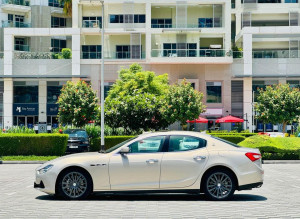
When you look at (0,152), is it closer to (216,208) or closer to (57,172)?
(57,172)

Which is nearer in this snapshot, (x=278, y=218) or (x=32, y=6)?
(x=278, y=218)

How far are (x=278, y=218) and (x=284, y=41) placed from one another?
51.2 metres

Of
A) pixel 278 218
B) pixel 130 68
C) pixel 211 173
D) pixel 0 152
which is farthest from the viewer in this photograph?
pixel 130 68

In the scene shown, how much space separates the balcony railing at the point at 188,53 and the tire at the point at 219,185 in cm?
4452

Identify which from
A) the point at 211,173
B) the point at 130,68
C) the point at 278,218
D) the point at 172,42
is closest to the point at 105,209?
the point at 211,173

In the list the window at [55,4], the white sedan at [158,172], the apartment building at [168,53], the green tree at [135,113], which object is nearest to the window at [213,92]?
the apartment building at [168,53]

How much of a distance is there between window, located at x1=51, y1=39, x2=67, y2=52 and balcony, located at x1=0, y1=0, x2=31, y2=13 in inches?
184

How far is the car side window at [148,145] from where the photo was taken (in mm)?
11797

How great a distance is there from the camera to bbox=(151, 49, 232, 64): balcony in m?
55.5

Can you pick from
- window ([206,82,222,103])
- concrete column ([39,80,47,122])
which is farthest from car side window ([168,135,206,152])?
A: concrete column ([39,80,47,122])

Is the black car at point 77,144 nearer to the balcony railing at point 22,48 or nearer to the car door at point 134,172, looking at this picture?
the car door at point 134,172

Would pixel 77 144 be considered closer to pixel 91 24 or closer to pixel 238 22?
pixel 91 24

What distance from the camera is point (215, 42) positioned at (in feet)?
192

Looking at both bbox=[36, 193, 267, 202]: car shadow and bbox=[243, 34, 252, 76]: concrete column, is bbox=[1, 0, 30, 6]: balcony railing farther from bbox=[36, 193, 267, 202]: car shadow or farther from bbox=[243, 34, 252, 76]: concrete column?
bbox=[36, 193, 267, 202]: car shadow
